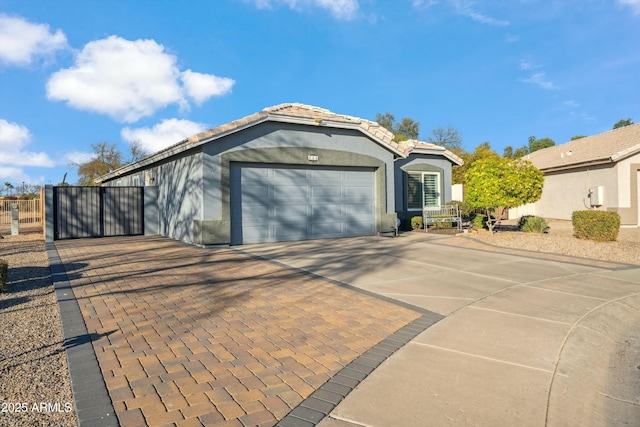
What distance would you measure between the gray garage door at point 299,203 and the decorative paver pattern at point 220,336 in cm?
456

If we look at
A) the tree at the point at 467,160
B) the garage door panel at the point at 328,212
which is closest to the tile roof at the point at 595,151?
the tree at the point at 467,160

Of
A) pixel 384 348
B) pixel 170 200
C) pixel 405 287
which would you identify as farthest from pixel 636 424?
pixel 170 200

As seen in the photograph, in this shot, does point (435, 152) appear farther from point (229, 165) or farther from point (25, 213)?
point (25, 213)

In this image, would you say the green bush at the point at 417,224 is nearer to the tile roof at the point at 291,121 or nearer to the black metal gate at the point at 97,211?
the tile roof at the point at 291,121

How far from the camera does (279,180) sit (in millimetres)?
13867

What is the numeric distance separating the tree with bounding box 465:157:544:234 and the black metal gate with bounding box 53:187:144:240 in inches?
544

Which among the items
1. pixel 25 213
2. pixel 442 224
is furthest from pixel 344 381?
pixel 25 213

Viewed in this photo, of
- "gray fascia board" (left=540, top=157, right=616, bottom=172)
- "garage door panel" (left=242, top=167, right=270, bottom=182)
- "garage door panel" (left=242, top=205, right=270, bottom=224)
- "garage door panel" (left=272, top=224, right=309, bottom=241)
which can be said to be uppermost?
"gray fascia board" (left=540, top=157, right=616, bottom=172)

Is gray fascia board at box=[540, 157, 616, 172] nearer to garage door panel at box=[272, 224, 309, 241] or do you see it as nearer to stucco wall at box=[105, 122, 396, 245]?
stucco wall at box=[105, 122, 396, 245]

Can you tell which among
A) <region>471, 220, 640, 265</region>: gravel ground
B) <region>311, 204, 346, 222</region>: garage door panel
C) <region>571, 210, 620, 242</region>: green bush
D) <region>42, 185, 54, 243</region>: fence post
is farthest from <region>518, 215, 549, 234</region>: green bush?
<region>42, 185, 54, 243</region>: fence post

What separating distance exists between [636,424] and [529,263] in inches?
281

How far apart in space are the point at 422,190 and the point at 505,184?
18.3 ft

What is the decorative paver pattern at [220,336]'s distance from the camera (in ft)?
10.8

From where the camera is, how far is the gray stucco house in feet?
41.5
